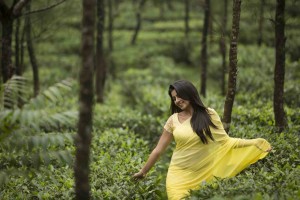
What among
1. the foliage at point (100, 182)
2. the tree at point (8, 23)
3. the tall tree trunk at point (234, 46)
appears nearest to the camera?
the foliage at point (100, 182)

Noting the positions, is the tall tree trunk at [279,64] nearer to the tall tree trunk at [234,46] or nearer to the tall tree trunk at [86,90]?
the tall tree trunk at [234,46]

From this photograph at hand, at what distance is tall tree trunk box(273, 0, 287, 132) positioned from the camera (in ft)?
24.6

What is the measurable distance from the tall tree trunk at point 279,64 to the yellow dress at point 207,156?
8.37 feet

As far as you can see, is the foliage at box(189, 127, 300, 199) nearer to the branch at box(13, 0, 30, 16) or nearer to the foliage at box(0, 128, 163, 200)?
the foliage at box(0, 128, 163, 200)

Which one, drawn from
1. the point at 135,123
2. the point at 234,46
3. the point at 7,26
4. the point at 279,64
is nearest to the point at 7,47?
the point at 7,26

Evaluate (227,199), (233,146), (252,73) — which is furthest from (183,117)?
(252,73)

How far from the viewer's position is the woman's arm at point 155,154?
5375mm

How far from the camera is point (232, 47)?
655 centimetres

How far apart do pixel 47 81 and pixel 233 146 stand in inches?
734

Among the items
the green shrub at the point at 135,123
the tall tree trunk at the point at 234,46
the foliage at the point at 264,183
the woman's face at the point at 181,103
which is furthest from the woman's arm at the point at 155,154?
the green shrub at the point at 135,123

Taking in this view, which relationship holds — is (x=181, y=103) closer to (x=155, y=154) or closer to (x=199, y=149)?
(x=199, y=149)

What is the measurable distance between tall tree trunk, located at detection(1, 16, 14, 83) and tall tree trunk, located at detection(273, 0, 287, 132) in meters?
5.41

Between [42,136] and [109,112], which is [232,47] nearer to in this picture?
[42,136]

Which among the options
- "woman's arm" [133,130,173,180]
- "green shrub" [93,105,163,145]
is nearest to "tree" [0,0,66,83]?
"green shrub" [93,105,163,145]
